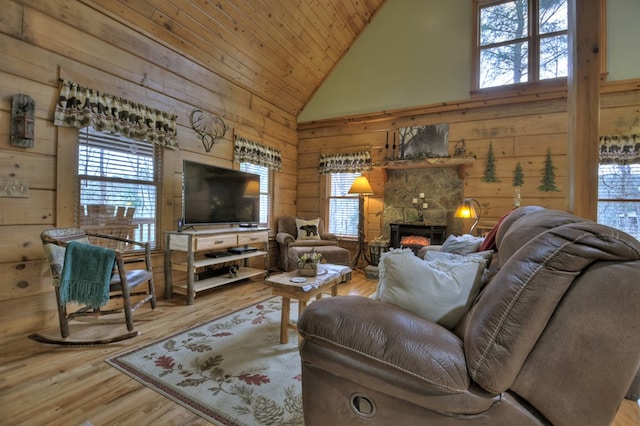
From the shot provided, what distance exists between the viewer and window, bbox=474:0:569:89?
4.07m

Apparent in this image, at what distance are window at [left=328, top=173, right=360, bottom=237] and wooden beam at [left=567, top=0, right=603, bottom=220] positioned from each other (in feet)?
11.9

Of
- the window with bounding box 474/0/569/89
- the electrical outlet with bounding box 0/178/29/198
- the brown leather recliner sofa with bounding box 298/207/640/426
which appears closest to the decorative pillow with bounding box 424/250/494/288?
the brown leather recliner sofa with bounding box 298/207/640/426

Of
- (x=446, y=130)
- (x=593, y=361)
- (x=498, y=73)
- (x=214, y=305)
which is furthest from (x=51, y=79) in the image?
(x=498, y=73)

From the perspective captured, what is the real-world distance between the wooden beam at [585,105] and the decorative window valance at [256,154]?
149 inches

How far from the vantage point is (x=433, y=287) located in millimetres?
1220

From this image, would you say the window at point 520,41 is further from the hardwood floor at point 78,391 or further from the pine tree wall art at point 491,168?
the hardwood floor at point 78,391

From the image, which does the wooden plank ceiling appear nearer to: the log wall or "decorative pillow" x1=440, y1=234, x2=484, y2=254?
the log wall

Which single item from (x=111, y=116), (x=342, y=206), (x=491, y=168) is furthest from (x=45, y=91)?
(x=491, y=168)

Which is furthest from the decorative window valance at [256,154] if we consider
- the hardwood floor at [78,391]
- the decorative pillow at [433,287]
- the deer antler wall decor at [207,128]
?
the decorative pillow at [433,287]

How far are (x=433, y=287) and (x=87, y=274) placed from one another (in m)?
2.48

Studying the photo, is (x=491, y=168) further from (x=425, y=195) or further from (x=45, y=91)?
(x=45, y=91)

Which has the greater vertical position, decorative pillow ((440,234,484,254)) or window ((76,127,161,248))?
window ((76,127,161,248))

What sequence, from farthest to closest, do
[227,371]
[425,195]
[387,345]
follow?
[425,195]
[227,371]
[387,345]

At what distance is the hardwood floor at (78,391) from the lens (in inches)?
58.4
